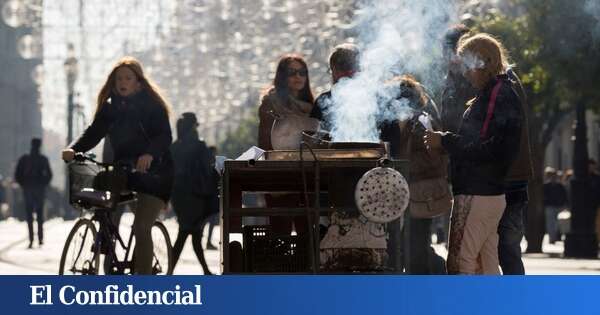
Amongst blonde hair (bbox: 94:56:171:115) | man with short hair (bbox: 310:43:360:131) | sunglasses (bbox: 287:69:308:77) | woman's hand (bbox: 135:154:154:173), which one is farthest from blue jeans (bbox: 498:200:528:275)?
blonde hair (bbox: 94:56:171:115)

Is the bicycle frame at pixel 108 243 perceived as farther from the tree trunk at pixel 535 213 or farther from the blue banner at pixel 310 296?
the tree trunk at pixel 535 213

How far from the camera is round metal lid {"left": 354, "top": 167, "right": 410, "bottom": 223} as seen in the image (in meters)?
7.52

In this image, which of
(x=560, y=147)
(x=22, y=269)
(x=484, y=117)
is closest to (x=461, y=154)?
(x=484, y=117)

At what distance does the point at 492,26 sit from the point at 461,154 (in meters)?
21.2

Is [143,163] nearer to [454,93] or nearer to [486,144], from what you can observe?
[454,93]

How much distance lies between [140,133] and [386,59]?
6.44 feet

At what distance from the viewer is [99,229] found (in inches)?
458

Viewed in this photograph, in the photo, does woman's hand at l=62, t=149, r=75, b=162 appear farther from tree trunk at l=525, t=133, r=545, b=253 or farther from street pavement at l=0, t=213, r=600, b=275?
tree trunk at l=525, t=133, r=545, b=253

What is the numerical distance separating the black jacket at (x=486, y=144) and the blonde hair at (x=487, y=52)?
0.19 ft

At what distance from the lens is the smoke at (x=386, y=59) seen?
32.7 feet

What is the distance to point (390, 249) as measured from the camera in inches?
336

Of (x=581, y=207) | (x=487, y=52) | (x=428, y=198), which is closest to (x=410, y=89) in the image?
(x=428, y=198)

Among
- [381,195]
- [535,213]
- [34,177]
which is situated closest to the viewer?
[381,195]

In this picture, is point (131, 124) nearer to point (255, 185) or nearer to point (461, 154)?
point (255, 185)
